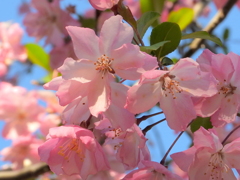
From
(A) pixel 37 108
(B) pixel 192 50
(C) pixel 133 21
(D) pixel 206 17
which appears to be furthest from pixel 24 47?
(D) pixel 206 17

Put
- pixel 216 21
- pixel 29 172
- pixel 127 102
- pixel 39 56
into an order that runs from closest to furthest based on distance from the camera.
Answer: pixel 127 102 → pixel 29 172 → pixel 216 21 → pixel 39 56

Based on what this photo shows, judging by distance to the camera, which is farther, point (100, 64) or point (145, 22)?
point (145, 22)

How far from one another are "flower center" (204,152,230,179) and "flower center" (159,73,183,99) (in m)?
0.18

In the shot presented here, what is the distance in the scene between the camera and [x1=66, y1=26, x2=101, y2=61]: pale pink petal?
0.83 metres

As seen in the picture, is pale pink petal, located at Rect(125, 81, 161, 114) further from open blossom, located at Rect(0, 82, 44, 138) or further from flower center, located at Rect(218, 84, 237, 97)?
open blossom, located at Rect(0, 82, 44, 138)

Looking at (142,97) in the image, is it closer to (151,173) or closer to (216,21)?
(151,173)

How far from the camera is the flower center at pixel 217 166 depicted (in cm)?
91

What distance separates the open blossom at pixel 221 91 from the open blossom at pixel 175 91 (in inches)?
1.3

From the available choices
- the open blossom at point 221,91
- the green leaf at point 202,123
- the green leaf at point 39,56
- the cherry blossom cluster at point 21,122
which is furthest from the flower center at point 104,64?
the green leaf at point 39,56

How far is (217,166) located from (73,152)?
0.35m

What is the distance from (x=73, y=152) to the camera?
2.93ft

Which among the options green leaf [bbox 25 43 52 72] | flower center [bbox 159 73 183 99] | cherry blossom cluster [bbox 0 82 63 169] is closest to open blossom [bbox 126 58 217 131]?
flower center [bbox 159 73 183 99]

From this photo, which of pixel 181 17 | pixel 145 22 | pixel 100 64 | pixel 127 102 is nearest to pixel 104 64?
pixel 100 64

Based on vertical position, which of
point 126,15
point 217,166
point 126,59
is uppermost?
point 126,15
